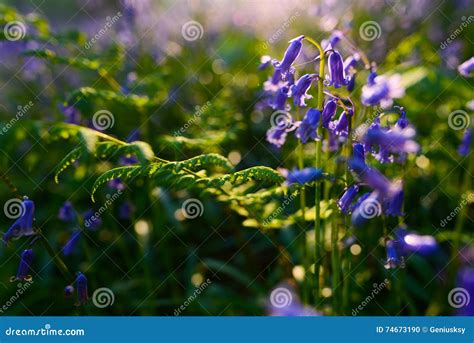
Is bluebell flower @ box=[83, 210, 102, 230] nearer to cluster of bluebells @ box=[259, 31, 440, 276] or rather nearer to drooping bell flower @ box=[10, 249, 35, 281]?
drooping bell flower @ box=[10, 249, 35, 281]

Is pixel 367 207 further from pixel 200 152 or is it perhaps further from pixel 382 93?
pixel 200 152

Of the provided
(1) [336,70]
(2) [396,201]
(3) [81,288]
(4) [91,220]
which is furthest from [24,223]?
(2) [396,201]

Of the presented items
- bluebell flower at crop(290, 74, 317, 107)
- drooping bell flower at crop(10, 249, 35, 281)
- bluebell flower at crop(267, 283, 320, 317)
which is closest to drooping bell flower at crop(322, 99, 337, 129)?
bluebell flower at crop(290, 74, 317, 107)

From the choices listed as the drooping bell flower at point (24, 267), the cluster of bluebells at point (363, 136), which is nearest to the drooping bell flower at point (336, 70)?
the cluster of bluebells at point (363, 136)

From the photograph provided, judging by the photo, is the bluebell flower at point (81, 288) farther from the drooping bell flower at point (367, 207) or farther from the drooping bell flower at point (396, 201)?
the drooping bell flower at point (396, 201)
